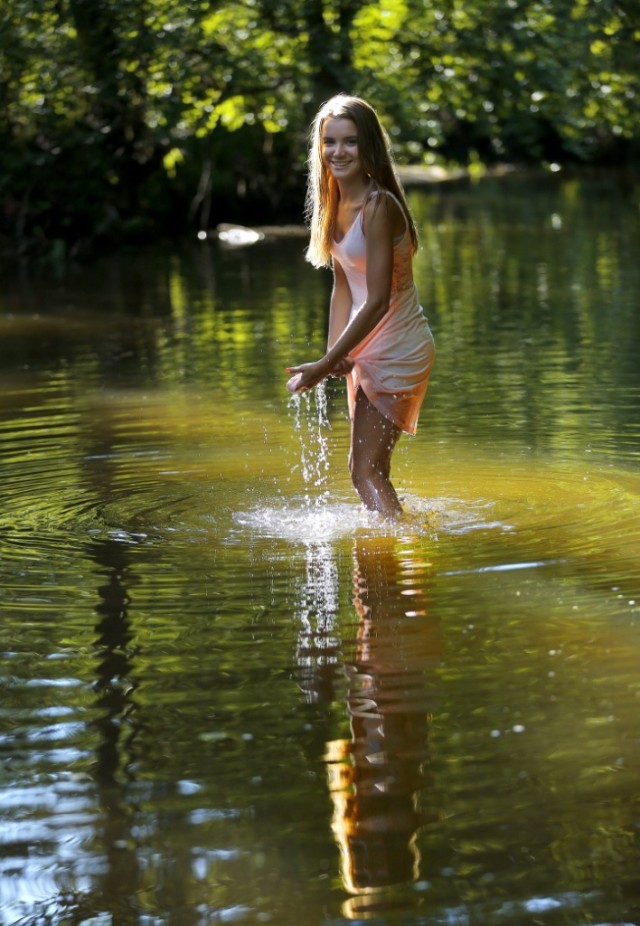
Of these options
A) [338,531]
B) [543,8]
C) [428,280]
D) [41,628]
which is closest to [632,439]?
[338,531]

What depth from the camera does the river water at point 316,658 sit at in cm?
350

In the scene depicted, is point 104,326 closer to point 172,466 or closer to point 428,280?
point 428,280

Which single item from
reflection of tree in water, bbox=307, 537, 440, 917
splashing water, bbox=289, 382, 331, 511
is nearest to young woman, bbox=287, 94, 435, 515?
splashing water, bbox=289, 382, 331, 511

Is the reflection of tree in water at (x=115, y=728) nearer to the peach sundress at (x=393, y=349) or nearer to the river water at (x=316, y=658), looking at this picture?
the river water at (x=316, y=658)

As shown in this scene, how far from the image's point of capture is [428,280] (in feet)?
62.2

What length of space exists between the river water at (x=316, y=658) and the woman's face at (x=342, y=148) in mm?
1509

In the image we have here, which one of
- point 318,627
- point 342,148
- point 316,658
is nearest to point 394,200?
point 342,148

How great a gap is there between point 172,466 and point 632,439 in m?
2.47

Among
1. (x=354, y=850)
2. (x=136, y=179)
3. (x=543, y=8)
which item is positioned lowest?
(x=354, y=850)

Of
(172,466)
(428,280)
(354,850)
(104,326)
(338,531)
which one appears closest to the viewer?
(354,850)

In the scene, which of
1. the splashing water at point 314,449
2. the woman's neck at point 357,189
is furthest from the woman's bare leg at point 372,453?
the woman's neck at point 357,189

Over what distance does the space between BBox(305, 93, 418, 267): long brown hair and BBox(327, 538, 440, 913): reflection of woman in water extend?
1.38 meters

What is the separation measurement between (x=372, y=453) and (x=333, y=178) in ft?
3.78

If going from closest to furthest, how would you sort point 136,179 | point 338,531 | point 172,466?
point 338,531 < point 172,466 < point 136,179
